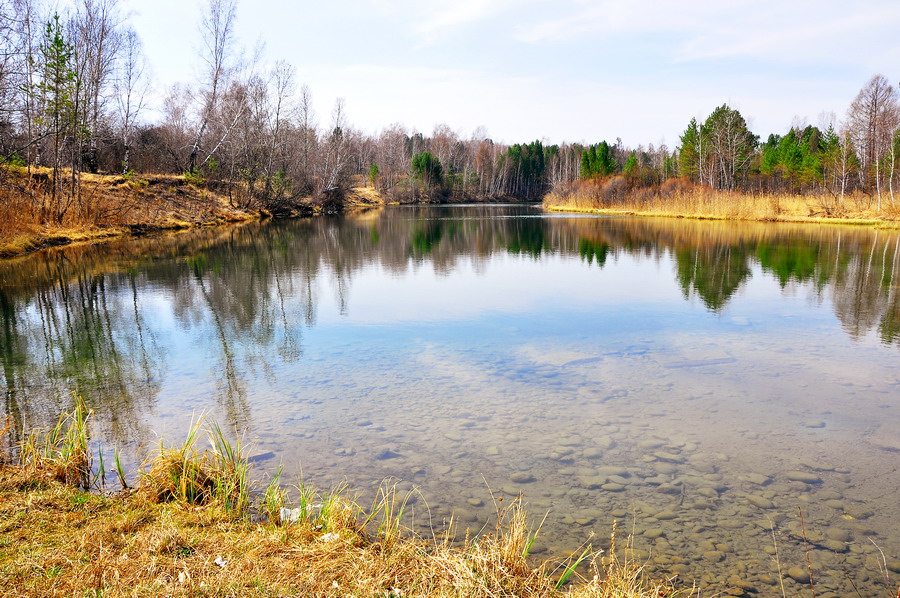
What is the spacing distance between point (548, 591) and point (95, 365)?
272 inches

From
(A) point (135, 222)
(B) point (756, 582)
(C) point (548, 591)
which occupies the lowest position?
(B) point (756, 582)

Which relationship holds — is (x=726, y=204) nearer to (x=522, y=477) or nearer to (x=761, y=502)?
(x=761, y=502)

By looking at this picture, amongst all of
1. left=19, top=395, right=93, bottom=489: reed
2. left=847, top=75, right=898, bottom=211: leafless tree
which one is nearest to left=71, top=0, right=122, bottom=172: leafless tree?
left=19, top=395, right=93, bottom=489: reed

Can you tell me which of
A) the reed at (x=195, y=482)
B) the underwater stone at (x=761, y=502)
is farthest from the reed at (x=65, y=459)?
the underwater stone at (x=761, y=502)

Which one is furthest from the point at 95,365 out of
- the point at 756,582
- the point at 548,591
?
the point at 756,582

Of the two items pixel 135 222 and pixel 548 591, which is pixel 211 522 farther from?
pixel 135 222

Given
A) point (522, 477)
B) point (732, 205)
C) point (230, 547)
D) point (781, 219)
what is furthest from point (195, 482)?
point (732, 205)

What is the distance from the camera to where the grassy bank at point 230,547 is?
9.42ft

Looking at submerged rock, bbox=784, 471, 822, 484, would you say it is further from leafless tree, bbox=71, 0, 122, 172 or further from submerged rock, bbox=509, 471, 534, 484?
leafless tree, bbox=71, 0, 122, 172

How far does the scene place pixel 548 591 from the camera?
9.70 feet

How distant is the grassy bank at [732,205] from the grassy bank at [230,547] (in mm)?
32825

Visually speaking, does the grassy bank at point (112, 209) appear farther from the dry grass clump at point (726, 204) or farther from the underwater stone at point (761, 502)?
the dry grass clump at point (726, 204)

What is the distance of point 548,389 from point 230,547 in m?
4.16

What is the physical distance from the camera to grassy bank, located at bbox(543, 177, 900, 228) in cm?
3222
